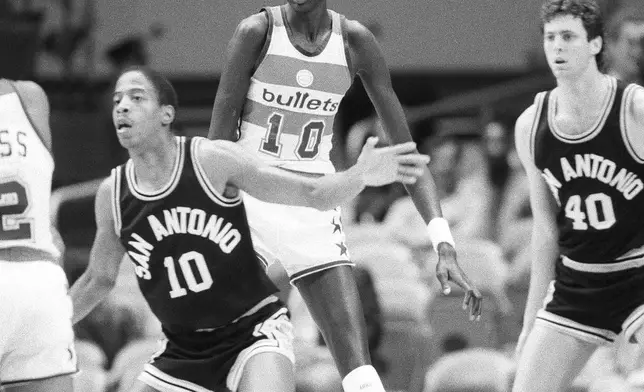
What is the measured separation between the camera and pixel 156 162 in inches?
185

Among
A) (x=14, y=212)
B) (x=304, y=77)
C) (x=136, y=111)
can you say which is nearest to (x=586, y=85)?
(x=304, y=77)

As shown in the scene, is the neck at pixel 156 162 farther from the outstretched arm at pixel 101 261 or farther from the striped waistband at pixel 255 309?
the striped waistband at pixel 255 309

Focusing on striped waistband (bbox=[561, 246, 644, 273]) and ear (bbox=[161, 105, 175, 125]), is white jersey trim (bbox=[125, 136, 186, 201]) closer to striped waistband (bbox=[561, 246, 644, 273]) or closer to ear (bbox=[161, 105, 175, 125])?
ear (bbox=[161, 105, 175, 125])

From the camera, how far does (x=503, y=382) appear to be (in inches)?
256

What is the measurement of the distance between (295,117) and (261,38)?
1.11ft

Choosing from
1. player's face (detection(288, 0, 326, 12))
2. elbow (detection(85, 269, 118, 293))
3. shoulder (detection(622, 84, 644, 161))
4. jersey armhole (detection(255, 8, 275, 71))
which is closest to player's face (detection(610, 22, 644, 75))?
shoulder (detection(622, 84, 644, 161))

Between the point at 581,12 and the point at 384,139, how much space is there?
173 inches

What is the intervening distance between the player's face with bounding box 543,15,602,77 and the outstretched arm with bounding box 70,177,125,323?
5.70 ft

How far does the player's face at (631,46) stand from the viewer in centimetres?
582

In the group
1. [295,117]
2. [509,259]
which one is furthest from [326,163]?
[509,259]

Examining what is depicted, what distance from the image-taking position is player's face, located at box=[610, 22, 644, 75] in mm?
5816

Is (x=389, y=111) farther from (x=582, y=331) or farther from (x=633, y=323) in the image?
(x=633, y=323)

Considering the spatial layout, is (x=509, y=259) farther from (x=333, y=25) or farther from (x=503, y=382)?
(x=333, y=25)

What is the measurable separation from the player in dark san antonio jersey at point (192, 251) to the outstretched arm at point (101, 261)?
3 cm
